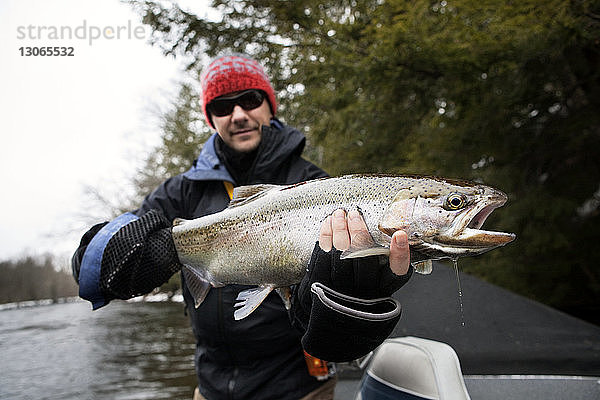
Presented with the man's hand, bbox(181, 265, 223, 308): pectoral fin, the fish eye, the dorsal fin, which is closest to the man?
the man's hand

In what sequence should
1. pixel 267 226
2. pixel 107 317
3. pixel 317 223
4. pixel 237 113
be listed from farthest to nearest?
pixel 107 317
pixel 237 113
pixel 267 226
pixel 317 223

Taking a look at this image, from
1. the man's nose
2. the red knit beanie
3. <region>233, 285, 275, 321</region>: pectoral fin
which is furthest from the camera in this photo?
the red knit beanie

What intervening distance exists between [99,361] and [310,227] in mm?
12986

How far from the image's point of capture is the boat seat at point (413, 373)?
257 cm

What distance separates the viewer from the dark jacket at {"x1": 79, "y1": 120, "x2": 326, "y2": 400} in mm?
2588

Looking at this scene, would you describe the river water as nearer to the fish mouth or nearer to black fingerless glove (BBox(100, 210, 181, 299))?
black fingerless glove (BBox(100, 210, 181, 299))

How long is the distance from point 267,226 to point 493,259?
5.87m

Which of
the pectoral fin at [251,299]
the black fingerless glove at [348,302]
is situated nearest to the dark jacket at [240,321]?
the pectoral fin at [251,299]

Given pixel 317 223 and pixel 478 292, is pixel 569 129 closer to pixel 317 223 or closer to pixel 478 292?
pixel 478 292

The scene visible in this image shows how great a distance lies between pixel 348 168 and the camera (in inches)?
278

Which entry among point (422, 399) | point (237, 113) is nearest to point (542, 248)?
point (422, 399)

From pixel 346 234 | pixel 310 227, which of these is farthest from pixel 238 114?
pixel 346 234

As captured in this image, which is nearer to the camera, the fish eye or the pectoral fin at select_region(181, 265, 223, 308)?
the fish eye

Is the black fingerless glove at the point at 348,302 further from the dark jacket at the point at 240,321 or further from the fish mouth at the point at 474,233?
the dark jacket at the point at 240,321
